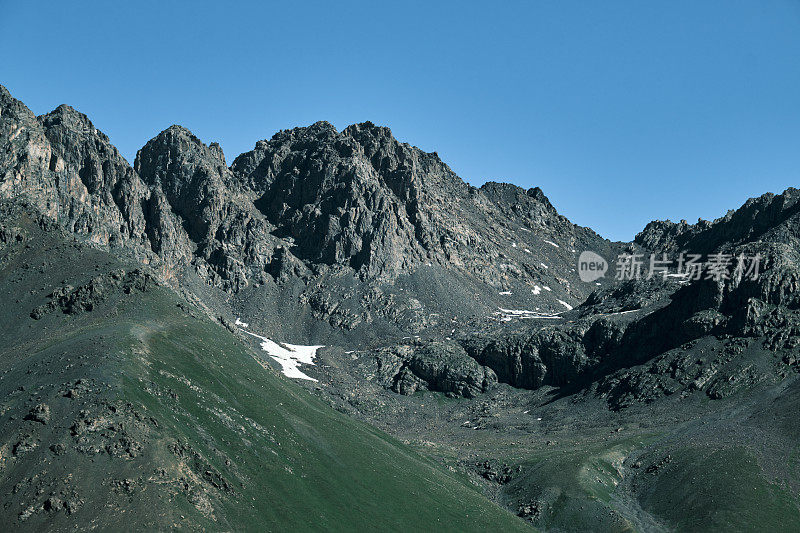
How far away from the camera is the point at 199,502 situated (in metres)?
72.5

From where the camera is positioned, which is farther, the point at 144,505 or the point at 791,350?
the point at 791,350

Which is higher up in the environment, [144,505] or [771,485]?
[771,485]

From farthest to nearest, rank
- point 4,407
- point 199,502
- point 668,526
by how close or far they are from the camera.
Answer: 1. point 668,526
2. point 4,407
3. point 199,502

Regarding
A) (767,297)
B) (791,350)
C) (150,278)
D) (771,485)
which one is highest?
(767,297)

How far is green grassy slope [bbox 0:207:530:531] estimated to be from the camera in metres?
69.1

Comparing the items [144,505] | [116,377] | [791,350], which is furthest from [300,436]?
[791,350]

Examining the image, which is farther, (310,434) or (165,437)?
(310,434)

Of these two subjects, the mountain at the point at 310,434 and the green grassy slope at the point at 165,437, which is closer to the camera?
the green grassy slope at the point at 165,437

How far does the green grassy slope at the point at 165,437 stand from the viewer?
6912 cm

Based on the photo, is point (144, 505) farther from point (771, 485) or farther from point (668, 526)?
point (771, 485)

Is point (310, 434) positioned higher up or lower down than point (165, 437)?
lower down

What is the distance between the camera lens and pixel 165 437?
79562mm

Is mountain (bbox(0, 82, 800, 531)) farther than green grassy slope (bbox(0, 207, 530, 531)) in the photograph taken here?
Yes

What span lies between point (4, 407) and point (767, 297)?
193 m
